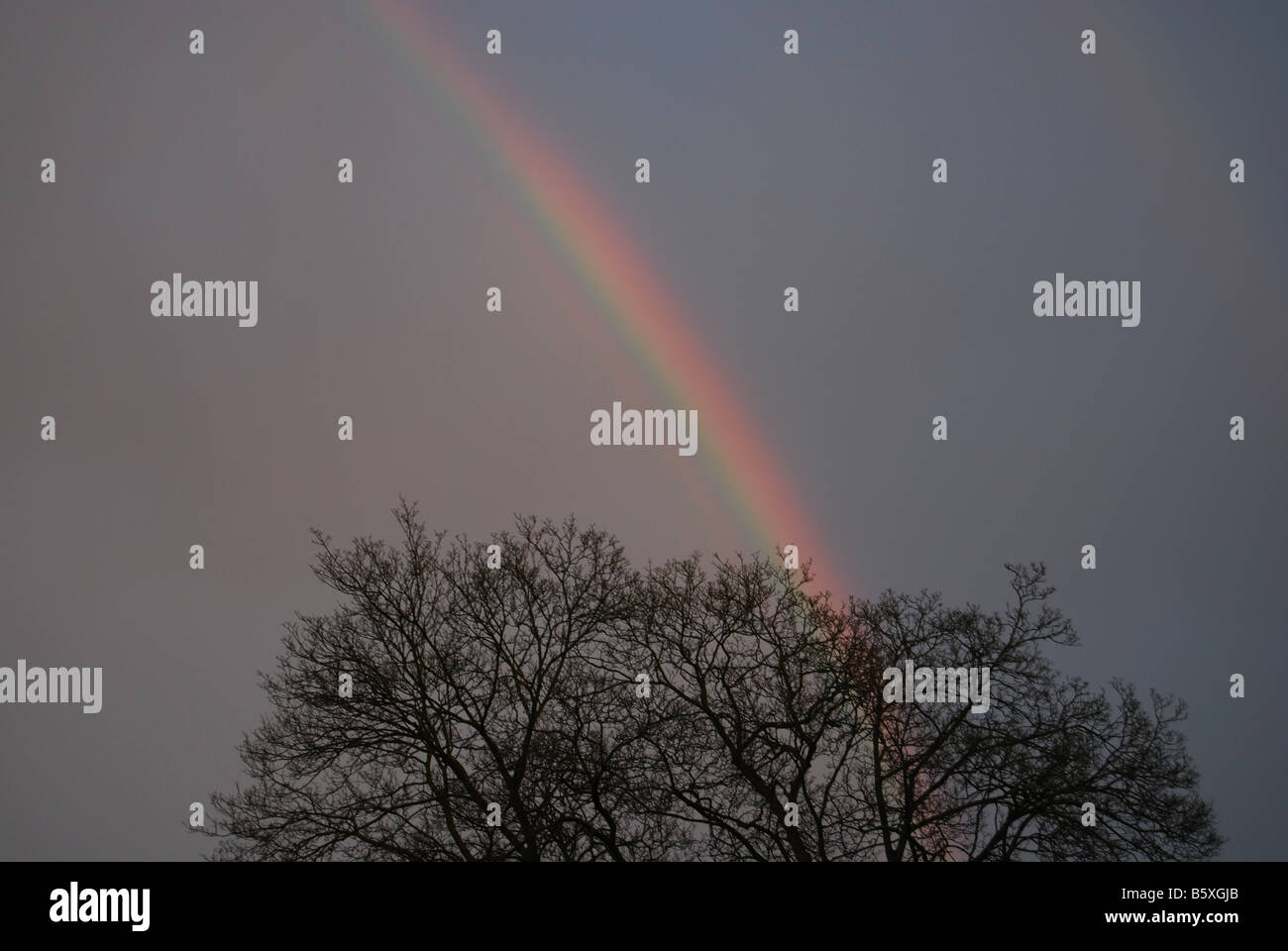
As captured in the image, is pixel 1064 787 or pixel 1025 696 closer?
pixel 1064 787

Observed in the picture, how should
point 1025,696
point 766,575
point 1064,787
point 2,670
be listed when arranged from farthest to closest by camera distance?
1. point 2,670
2. point 766,575
3. point 1025,696
4. point 1064,787

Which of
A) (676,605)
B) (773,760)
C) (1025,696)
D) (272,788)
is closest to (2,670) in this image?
(272,788)

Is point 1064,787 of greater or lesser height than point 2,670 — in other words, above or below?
below
